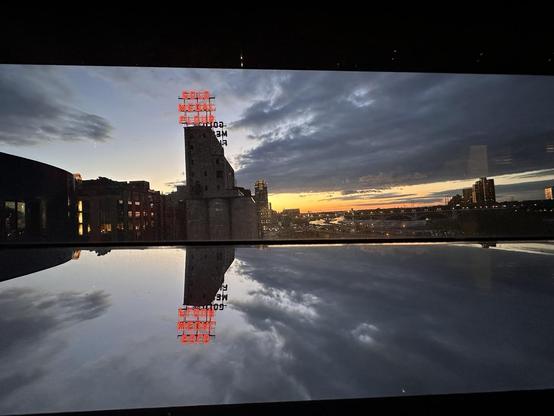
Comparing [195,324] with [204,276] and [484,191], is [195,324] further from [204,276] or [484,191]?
[484,191]

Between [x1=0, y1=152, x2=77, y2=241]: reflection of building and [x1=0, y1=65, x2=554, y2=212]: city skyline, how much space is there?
2.55m

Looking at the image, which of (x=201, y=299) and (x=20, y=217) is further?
(x=20, y=217)

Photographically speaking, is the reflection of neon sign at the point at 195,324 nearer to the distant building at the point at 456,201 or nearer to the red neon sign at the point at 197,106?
the red neon sign at the point at 197,106

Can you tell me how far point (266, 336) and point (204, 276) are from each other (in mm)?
1874

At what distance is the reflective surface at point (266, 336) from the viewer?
110 cm

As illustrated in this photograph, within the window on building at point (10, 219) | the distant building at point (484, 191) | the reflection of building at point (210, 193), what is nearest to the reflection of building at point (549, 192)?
the distant building at point (484, 191)

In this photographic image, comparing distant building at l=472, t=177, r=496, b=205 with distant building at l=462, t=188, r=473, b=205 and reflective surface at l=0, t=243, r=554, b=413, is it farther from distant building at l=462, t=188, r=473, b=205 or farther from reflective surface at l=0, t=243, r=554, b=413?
reflective surface at l=0, t=243, r=554, b=413

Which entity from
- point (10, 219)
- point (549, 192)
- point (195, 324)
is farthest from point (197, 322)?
point (10, 219)

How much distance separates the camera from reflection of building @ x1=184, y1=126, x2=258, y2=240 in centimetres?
1395

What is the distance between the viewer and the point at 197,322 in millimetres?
1914

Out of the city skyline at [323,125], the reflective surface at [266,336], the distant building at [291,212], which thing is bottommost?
the reflective surface at [266,336]

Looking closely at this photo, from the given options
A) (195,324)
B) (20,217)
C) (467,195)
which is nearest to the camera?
(195,324)

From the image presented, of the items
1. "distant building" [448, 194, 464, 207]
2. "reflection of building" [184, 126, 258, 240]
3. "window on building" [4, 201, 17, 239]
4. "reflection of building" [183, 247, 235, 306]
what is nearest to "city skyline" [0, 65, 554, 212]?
"distant building" [448, 194, 464, 207]

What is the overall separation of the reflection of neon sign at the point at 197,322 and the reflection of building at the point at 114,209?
1067 inches
